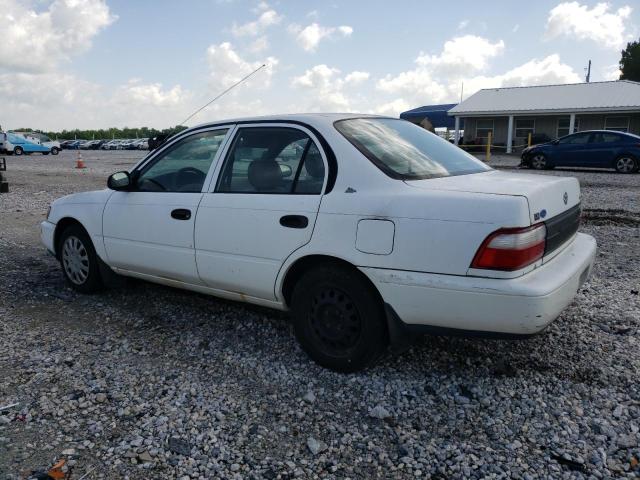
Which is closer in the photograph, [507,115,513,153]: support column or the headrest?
the headrest

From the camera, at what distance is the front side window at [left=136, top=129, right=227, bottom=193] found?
4.12 m

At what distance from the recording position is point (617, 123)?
29.6 metres

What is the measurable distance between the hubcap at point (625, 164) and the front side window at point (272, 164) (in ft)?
55.1

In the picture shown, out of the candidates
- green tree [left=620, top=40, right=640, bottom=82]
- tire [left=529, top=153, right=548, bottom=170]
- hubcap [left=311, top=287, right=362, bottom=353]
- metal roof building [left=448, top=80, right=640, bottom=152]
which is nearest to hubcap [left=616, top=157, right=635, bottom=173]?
tire [left=529, top=153, right=548, bottom=170]

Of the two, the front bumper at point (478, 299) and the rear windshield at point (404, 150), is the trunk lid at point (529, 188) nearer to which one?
the rear windshield at point (404, 150)

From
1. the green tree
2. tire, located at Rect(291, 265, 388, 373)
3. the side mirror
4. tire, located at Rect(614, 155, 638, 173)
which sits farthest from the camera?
the green tree

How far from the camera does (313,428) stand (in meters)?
2.93

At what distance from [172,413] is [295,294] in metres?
1.02

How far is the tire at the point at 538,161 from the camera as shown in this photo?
60.7 feet

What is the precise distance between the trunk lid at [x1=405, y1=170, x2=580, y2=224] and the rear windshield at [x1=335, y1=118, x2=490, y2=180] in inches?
5.0

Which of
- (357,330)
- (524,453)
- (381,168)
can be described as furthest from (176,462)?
(381,168)

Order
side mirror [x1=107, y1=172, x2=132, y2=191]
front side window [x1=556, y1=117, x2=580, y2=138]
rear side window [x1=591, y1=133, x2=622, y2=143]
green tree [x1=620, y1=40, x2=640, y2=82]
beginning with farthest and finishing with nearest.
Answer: green tree [x1=620, y1=40, x2=640, y2=82]
front side window [x1=556, y1=117, x2=580, y2=138]
rear side window [x1=591, y1=133, x2=622, y2=143]
side mirror [x1=107, y1=172, x2=132, y2=191]

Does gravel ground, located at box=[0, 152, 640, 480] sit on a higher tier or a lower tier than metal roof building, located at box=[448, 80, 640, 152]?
lower

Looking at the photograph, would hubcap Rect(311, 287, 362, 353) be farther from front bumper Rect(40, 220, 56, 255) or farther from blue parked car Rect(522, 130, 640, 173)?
blue parked car Rect(522, 130, 640, 173)
